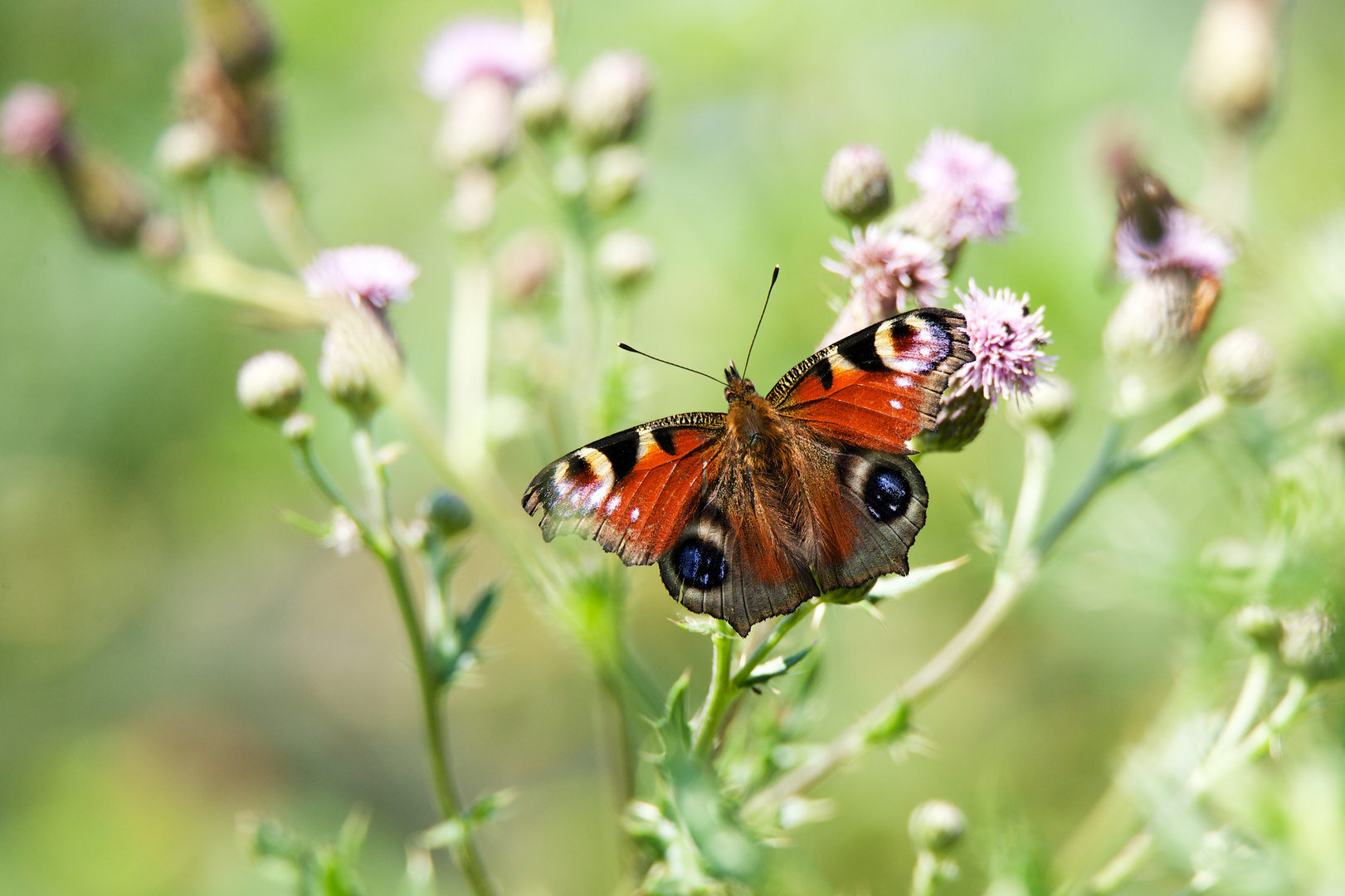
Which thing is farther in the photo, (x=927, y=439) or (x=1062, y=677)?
(x=1062, y=677)

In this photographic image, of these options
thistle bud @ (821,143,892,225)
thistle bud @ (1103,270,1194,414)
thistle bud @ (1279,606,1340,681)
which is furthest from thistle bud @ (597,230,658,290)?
thistle bud @ (1279,606,1340,681)

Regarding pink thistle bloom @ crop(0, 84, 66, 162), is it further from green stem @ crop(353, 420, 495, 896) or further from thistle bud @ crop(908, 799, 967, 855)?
thistle bud @ crop(908, 799, 967, 855)

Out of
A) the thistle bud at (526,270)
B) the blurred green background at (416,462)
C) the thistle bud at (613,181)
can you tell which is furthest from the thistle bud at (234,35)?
the thistle bud at (613,181)

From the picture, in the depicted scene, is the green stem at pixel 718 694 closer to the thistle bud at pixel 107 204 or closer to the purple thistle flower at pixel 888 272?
the purple thistle flower at pixel 888 272

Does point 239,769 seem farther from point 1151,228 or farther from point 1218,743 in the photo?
point 1151,228

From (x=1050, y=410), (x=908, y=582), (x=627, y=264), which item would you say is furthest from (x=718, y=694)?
(x=627, y=264)

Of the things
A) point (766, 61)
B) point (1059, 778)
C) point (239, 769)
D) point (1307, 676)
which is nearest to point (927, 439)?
point (1307, 676)

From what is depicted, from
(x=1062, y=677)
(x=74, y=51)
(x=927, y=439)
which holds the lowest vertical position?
(x=927, y=439)
